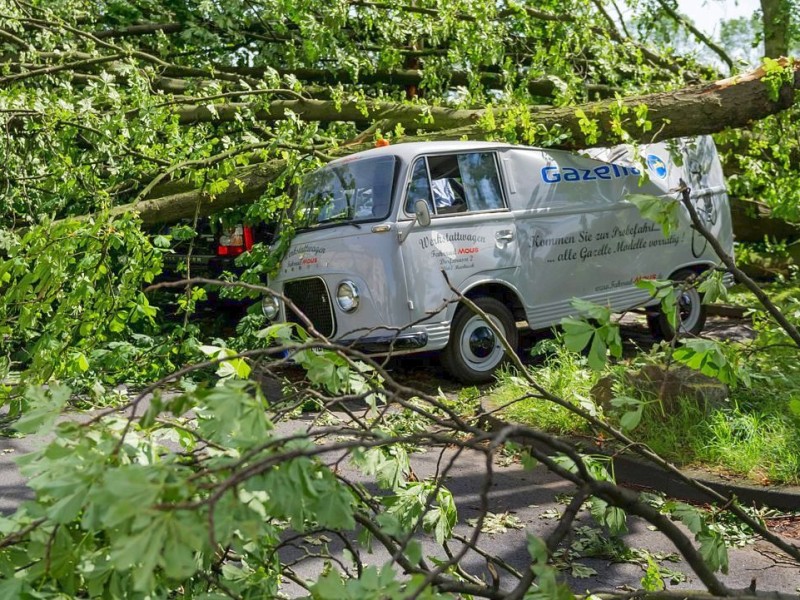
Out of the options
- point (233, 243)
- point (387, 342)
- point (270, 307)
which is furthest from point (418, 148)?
point (233, 243)

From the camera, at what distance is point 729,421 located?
19.6ft

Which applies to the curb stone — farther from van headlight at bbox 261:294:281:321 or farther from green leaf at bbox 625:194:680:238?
van headlight at bbox 261:294:281:321

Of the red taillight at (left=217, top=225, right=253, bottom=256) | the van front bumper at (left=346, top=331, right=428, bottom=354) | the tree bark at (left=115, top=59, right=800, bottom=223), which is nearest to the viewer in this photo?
the van front bumper at (left=346, top=331, right=428, bottom=354)

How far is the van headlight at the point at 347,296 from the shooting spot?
27.3ft

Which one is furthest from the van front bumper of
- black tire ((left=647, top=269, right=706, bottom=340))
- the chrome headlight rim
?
black tire ((left=647, top=269, right=706, bottom=340))

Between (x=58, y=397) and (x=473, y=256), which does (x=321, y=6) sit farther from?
(x=58, y=397)

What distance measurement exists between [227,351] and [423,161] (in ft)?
21.0

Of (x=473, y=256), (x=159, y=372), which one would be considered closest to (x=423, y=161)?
(x=473, y=256)

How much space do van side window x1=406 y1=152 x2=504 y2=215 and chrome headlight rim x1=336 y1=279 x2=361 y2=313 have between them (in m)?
0.80

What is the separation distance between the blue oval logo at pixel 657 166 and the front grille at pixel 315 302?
146 inches

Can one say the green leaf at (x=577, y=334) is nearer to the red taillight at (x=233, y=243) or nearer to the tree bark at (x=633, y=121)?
the tree bark at (x=633, y=121)

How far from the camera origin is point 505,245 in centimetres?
877

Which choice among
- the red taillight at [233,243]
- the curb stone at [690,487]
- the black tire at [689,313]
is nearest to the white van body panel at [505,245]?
the black tire at [689,313]

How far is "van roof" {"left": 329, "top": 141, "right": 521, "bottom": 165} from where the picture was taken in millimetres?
8492
